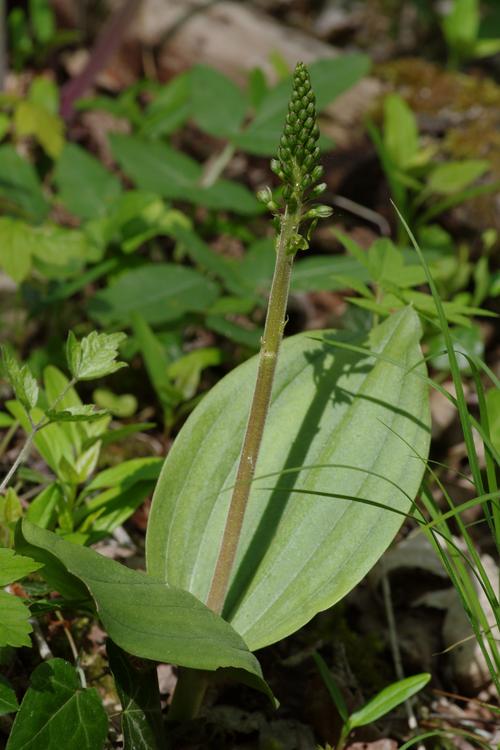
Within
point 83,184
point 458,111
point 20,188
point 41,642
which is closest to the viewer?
point 41,642

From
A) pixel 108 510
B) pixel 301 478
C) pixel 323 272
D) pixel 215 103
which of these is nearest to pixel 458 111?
pixel 215 103

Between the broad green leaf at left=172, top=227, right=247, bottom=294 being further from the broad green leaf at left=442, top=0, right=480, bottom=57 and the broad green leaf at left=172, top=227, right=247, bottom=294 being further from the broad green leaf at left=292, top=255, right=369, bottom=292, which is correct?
the broad green leaf at left=442, top=0, right=480, bottom=57

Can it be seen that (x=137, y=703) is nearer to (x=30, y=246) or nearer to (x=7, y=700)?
(x=7, y=700)

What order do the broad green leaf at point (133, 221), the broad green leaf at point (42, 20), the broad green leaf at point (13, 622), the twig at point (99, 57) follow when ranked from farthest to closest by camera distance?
the broad green leaf at point (42, 20) → the twig at point (99, 57) → the broad green leaf at point (133, 221) → the broad green leaf at point (13, 622)

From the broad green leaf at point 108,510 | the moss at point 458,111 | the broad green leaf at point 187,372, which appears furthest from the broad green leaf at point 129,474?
the moss at point 458,111

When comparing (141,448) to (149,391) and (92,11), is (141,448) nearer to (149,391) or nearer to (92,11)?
(149,391)

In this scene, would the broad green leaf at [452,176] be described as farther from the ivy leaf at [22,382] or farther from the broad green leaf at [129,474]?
the ivy leaf at [22,382]

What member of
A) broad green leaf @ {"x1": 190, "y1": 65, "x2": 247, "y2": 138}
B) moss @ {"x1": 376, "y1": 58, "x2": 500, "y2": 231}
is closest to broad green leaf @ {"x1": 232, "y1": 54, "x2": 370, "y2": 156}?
broad green leaf @ {"x1": 190, "y1": 65, "x2": 247, "y2": 138}

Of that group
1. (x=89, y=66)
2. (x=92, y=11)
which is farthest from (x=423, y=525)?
(x=92, y=11)
